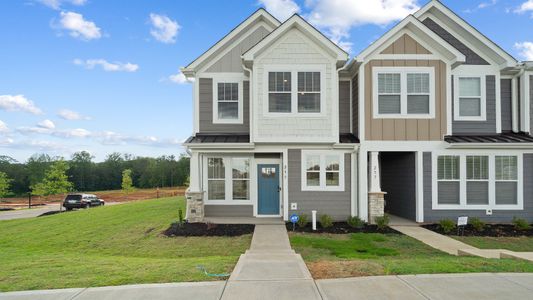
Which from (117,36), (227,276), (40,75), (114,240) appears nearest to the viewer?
(227,276)

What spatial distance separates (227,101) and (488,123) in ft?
32.1

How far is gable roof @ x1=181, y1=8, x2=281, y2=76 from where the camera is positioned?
41.1 ft

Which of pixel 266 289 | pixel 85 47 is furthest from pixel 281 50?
pixel 85 47

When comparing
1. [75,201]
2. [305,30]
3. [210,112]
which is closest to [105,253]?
[210,112]

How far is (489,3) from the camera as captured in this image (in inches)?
575

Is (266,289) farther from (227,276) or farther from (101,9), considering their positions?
(101,9)

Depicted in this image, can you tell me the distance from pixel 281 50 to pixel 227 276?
8317mm

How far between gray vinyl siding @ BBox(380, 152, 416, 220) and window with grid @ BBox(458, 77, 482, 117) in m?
2.68

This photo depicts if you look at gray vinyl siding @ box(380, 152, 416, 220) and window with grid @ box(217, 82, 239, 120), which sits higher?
window with grid @ box(217, 82, 239, 120)

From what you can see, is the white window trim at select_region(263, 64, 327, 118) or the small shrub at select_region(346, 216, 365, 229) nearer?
the small shrub at select_region(346, 216, 365, 229)

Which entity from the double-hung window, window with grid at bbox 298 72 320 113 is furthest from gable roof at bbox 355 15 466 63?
the double-hung window

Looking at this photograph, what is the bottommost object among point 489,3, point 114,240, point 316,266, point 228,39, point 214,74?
point 114,240

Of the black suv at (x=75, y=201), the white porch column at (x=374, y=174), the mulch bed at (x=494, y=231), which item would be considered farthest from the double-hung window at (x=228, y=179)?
the black suv at (x=75, y=201)

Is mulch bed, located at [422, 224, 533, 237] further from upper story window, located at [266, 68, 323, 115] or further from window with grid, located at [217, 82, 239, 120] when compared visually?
window with grid, located at [217, 82, 239, 120]
